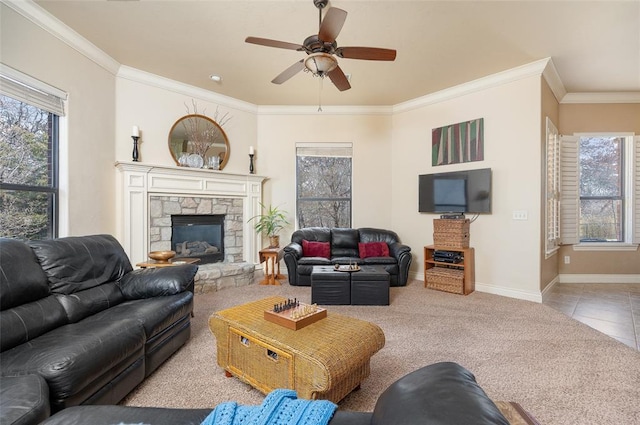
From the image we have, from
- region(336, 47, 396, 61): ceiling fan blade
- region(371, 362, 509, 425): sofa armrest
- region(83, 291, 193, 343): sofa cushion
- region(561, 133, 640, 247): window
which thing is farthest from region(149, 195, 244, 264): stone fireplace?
region(561, 133, 640, 247): window

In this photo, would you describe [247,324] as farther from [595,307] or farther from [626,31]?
[626,31]

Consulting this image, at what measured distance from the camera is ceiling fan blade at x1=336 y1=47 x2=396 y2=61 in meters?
2.40

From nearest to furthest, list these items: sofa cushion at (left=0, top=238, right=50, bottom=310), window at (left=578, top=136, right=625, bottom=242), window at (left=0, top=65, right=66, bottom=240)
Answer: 1. sofa cushion at (left=0, top=238, right=50, bottom=310)
2. window at (left=0, top=65, right=66, bottom=240)
3. window at (left=578, top=136, right=625, bottom=242)

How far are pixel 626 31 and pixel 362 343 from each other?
419cm

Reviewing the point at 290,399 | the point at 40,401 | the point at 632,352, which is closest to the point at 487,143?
the point at 632,352

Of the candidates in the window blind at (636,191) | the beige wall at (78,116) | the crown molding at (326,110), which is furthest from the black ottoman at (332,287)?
the window blind at (636,191)

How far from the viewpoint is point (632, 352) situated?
2383mm

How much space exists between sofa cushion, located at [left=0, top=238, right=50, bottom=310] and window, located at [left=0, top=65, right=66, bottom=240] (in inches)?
42.7

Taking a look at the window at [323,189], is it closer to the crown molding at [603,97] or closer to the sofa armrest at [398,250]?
the sofa armrest at [398,250]

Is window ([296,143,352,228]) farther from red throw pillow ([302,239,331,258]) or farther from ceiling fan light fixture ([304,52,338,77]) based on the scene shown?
ceiling fan light fixture ([304,52,338,77])

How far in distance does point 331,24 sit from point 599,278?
5.60 meters

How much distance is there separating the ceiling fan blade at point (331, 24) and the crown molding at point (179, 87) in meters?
2.96

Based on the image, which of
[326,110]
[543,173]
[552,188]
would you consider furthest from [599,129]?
[326,110]

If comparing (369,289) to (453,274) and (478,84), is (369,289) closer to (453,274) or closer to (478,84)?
(453,274)
